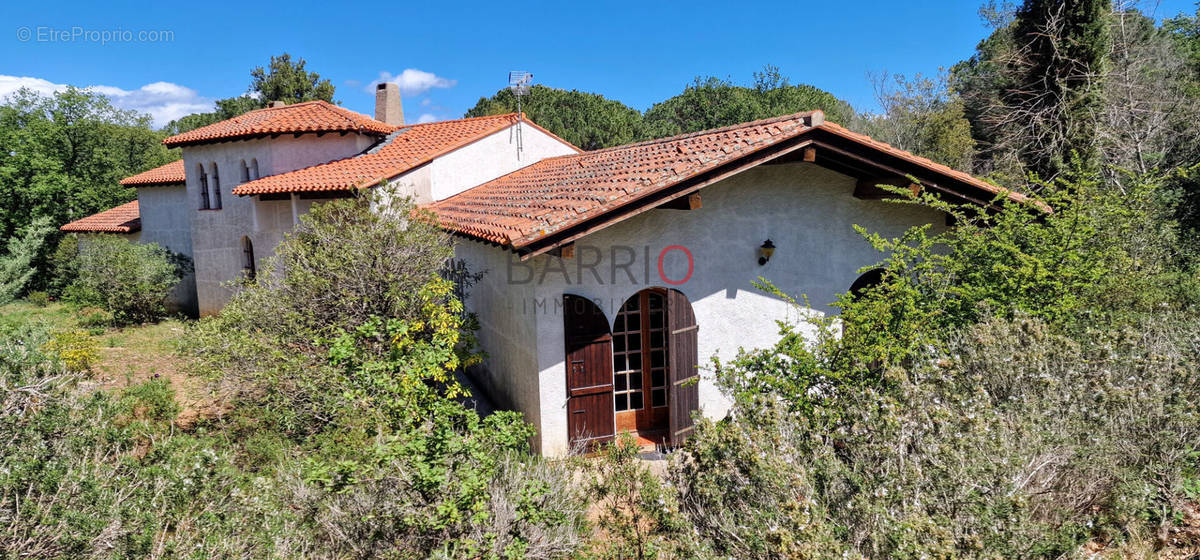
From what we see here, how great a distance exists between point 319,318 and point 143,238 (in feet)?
61.8

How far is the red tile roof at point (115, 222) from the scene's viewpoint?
2262 cm

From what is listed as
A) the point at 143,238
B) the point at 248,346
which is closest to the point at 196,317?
the point at 143,238

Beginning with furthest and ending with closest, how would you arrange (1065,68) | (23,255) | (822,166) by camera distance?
1. (23,255)
2. (1065,68)
3. (822,166)

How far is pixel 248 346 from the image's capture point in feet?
26.2

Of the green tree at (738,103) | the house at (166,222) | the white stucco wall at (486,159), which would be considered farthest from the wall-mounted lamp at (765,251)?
the green tree at (738,103)

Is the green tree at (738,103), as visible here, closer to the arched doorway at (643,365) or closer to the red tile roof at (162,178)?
the red tile roof at (162,178)

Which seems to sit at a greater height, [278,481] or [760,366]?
[760,366]

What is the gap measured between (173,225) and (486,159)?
12.8m

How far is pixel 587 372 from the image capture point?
845cm

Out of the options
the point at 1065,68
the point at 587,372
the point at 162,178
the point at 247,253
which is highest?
the point at 1065,68

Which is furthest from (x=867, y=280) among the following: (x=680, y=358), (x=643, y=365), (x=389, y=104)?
(x=389, y=104)

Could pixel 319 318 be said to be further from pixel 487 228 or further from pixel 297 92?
pixel 297 92

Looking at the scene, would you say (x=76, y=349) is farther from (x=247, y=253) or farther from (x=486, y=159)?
(x=486, y=159)

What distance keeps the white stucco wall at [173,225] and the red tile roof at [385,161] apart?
694 centimetres
